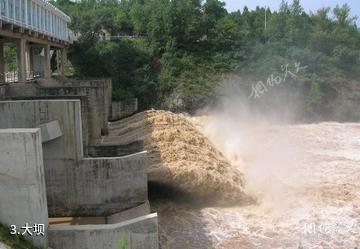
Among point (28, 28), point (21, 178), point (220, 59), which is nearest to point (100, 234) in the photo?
point (21, 178)

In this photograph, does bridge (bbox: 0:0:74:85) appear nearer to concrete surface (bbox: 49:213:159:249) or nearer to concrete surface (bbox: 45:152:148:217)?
concrete surface (bbox: 45:152:148:217)

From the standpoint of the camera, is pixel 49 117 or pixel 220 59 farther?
pixel 220 59

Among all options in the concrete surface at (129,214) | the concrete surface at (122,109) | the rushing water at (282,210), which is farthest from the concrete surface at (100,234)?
the concrete surface at (122,109)

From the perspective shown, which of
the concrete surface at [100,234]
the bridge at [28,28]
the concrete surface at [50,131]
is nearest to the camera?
the concrete surface at [100,234]

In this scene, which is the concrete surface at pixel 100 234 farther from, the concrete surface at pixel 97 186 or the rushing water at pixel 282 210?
the concrete surface at pixel 97 186

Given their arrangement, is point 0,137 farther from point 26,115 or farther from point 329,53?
point 329,53

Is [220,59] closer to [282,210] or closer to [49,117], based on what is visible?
[282,210]

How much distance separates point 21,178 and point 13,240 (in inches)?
45.0

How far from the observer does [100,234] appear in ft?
33.1

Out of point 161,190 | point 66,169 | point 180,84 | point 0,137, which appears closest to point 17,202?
point 0,137

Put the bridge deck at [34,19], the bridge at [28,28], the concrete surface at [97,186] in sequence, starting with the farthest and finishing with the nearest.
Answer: the bridge at [28,28], the bridge deck at [34,19], the concrete surface at [97,186]

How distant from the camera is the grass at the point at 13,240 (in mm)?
8117

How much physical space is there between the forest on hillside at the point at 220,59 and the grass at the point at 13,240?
887 inches

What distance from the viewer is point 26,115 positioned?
11844 mm
